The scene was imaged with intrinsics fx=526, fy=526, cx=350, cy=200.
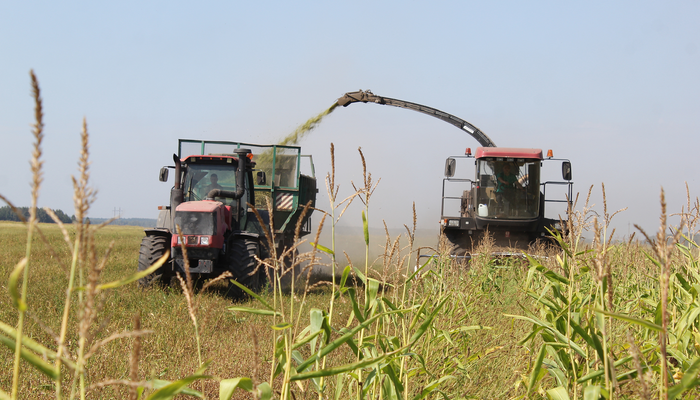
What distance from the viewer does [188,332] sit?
5.14m

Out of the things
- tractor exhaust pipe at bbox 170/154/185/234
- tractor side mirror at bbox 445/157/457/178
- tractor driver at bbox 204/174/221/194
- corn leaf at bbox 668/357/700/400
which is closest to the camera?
corn leaf at bbox 668/357/700/400

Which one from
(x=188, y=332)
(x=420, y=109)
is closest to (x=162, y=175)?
(x=188, y=332)

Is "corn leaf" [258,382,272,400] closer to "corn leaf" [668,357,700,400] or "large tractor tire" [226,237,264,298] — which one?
"corn leaf" [668,357,700,400]

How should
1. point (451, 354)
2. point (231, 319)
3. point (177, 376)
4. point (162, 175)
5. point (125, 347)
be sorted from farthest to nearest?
point (162, 175)
point (231, 319)
point (125, 347)
point (177, 376)
point (451, 354)

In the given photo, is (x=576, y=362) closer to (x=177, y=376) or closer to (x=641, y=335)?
(x=641, y=335)

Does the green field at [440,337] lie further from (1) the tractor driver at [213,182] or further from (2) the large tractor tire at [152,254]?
(1) the tractor driver at [213,182]

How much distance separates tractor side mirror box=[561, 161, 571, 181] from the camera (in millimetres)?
9992

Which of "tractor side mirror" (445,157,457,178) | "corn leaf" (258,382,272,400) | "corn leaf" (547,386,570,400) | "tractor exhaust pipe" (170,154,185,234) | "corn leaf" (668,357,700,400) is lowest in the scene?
"corn leaf" (547,386,570,400)

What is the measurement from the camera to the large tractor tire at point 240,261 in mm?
7477

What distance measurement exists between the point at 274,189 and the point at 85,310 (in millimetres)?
10002

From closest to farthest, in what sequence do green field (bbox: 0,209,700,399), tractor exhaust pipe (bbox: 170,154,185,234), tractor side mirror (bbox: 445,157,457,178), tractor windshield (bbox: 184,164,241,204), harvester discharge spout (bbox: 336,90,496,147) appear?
green field (bbox: 0,209,700,399)
tractor exhaust pipe (bbox: 170,154,185,234)
tractor windshield (bbox: 184,164,241,204)
tractor side mirror (bbox: 445,157,457,178)
harvester discharge spout (bbox: 336,90,496,147)

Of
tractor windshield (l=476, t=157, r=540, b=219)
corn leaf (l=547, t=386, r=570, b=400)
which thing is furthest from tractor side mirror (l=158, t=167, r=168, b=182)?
corn leaf (l=547, t=386, r=570, b=400)

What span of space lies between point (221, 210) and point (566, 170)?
21.3 ft

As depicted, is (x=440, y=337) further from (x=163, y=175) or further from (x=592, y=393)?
(x=163, y=175)
